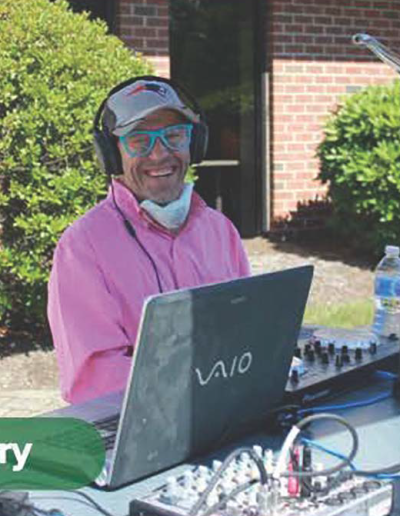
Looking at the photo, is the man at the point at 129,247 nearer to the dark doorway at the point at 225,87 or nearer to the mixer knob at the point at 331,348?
the mixer knob at the point at 331,348

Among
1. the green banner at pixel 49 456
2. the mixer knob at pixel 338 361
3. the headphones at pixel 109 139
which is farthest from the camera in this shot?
the headphones at pixel 109 139

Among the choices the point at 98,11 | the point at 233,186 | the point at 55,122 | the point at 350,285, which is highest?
the point at 98,11

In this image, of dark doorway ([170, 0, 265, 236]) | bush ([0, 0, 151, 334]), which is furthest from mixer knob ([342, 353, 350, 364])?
dark doorway ([170, 0, 265, 236])

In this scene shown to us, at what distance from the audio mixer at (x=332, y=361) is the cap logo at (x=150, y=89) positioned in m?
0.82

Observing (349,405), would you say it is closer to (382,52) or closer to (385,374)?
(385,374)

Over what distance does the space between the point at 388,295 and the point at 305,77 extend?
591 cm

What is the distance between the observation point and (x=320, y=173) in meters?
8.54

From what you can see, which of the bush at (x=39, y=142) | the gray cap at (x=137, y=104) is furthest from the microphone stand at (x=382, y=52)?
the bush at (x=39, y=142)

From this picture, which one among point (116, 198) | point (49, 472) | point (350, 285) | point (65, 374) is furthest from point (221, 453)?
point (350, 285)

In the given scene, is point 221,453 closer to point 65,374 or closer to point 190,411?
point 190,411

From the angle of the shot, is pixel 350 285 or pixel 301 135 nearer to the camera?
pixel 350 285

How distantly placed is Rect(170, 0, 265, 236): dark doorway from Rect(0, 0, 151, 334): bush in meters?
2.61

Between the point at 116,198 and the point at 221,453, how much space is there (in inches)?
42.9

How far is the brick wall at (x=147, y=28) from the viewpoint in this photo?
777cm
